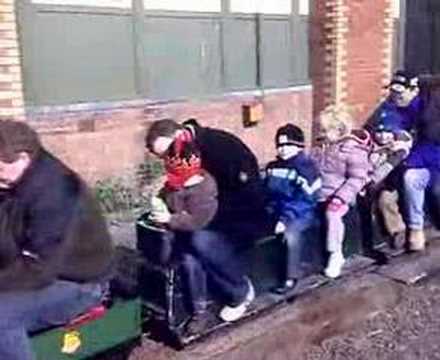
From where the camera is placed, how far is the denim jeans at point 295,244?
505 cm

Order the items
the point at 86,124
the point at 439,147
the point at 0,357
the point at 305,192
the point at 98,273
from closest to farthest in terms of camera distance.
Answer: the point at 0,357, the point at 98,273, the point at 305,192, the point at 439,147, the point at 86,124

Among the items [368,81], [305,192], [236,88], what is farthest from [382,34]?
[305,192]

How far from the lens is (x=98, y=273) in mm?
3682

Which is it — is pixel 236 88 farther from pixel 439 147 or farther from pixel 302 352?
pixel 302 352

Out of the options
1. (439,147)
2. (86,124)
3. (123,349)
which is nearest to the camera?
(123,349)

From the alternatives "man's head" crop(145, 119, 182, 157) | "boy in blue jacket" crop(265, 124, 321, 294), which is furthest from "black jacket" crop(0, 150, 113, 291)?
"boy in blue jacket" crop(265, 124, 321, 294)

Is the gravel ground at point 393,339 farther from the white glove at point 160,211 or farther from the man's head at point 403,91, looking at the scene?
the man's head at point 403,91

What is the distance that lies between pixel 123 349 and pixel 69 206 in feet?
3.27

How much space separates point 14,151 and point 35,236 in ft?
1.16

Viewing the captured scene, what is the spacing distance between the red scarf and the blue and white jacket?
0.89 m

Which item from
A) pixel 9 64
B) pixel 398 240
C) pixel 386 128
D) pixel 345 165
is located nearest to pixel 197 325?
pixel 345 165

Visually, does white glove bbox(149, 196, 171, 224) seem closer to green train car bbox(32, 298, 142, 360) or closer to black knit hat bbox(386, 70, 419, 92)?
green train car bbox(32, 298, 142, 360)

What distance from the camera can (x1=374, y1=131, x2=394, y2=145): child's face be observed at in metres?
6.62

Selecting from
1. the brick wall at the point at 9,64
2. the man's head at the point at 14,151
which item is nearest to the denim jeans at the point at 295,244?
the man's head at the point at 14,151
